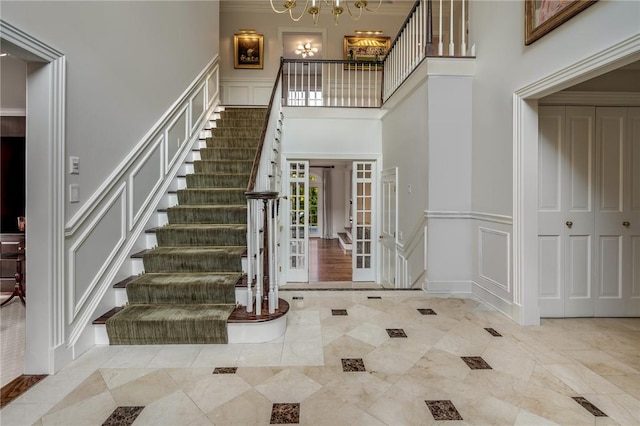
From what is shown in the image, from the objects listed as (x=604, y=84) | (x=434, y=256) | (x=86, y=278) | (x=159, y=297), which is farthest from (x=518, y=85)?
(x=86, y=278)

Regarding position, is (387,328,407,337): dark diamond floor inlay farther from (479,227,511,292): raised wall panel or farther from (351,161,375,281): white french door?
(351,161,375,281): white french door

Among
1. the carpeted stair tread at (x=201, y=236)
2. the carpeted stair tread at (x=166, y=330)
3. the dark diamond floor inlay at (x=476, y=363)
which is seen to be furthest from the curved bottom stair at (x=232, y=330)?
the dark diamond floor inlay at (x=476, y=363)

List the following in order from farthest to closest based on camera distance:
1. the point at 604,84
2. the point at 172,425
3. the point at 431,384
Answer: the point at 604,84 < the point at 431,384 < the point at 172,425

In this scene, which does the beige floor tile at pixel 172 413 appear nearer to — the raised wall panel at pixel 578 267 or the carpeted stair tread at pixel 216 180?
the carpeted stair tread at pixel 216 180

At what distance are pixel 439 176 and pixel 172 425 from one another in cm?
336

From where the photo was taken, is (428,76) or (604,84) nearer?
(604,84)

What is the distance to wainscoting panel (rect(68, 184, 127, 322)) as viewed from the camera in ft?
7.61

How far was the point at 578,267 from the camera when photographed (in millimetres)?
3080

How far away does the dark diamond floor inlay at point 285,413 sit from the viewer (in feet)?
5.45

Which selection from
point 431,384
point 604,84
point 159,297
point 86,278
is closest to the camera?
point 431,384

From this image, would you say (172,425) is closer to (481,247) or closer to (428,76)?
(481,247)

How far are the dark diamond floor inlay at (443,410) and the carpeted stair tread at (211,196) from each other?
285 centimetres

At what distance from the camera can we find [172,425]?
1625 mm

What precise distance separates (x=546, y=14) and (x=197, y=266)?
3.64 m
